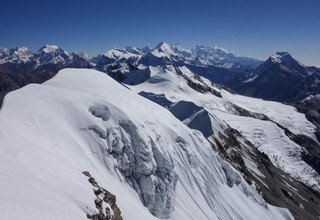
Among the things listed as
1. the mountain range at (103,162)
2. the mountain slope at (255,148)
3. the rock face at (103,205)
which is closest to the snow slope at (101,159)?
the mountain range at (103,162)

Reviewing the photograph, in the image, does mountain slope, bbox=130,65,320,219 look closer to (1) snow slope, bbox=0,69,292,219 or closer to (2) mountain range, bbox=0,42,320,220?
(2) mountain range, bbox=0,42,320,220

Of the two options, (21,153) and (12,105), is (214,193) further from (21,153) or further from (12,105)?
(21,153)

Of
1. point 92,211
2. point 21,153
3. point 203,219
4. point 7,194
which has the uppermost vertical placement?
point 21,153

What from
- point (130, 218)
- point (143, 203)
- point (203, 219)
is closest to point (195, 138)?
point (203, 219)

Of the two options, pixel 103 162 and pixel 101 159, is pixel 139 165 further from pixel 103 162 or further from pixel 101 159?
pixel 101 159

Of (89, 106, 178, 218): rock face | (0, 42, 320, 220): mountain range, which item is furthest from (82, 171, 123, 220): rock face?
(89, 106, 178, 218): rock face

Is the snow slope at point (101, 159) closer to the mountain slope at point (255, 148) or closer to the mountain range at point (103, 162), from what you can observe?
the mountain range at point (103, 162)

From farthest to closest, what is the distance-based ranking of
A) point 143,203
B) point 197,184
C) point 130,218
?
point 197,184 → point 143,203 → point 130,218

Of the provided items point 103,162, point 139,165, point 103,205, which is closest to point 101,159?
point 103,162
